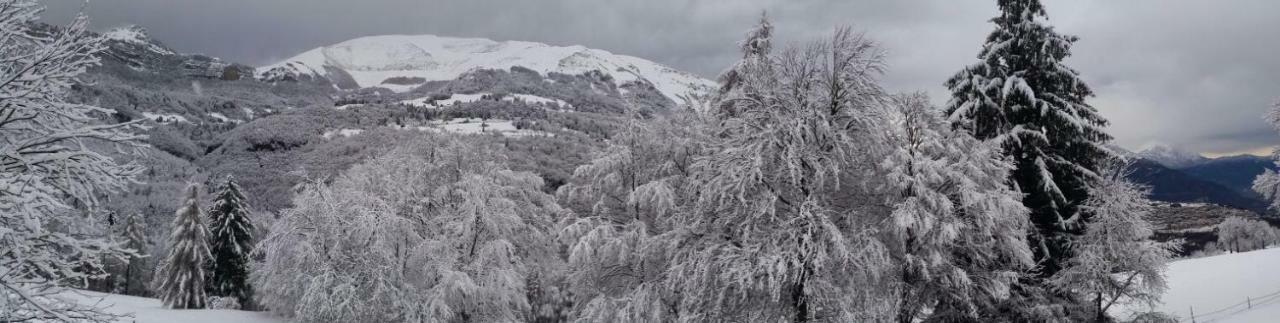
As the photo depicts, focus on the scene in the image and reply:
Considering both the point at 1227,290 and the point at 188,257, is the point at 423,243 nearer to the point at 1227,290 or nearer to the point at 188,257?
the point at 188,257

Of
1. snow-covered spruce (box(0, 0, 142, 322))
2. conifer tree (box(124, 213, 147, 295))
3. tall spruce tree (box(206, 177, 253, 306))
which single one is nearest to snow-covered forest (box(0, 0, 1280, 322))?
snow-covered spruce (box(0, 0, 142, 322))

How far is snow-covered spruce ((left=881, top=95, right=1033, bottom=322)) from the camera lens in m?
14.0

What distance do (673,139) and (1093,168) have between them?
495 inches

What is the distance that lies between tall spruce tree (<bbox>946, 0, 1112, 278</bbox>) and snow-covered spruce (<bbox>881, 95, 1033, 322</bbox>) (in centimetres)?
227

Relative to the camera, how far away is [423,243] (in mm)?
20266

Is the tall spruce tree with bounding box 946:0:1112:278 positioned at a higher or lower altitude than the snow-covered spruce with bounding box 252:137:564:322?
higher

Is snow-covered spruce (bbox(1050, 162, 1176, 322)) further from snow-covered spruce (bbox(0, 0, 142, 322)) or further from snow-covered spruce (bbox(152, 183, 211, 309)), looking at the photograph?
snow-covered spruce (bbox(152, 183, 211, 309))

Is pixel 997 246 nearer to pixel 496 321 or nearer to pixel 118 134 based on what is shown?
pixel 496 321

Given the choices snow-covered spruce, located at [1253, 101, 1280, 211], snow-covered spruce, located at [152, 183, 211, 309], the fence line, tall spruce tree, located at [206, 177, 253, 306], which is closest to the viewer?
snow-covered spruce, located at [1253, 101, 1280, 211]

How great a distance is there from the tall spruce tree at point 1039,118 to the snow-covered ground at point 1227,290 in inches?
303

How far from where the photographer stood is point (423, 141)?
75.1 ft

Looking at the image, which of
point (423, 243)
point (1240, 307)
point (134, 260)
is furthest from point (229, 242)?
point (1240, 307)

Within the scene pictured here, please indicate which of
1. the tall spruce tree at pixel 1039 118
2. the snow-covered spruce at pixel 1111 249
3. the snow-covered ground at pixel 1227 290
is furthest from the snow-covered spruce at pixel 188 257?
the snow-covered ground at pixel 1227 290

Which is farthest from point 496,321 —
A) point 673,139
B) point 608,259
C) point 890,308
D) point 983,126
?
point 983,126
